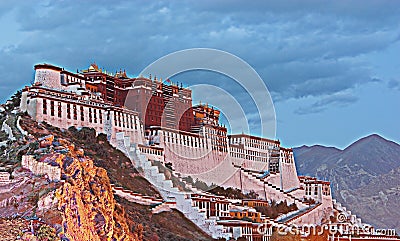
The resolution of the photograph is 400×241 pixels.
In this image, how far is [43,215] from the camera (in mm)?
46219

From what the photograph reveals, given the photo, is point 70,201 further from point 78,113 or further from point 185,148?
point 185,148

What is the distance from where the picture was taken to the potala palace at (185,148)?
71.4 meters

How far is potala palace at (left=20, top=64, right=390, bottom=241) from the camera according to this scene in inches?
2813

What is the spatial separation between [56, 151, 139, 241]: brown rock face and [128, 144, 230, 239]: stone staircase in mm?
15879

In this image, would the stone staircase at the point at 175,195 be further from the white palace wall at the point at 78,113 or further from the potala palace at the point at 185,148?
the white palace wall at the point at 78,113

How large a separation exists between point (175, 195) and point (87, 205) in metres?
22.6

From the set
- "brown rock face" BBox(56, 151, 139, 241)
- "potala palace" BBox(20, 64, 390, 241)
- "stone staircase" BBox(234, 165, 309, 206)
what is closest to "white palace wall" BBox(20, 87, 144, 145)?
"potala palace" BBox(20, 64, 390, 241)

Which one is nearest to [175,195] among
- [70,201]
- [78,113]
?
[78,113]

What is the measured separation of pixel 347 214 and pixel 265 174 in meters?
13.5

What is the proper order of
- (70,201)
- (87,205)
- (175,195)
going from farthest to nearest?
(175,195) < (87,205) < (70,201)

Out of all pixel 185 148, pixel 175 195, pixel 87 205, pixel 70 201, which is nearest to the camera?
pixel 70 201

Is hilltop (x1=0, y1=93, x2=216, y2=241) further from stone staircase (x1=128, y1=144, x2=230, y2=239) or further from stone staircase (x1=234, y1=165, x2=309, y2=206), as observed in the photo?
stone staircase (x1=234, y1=165, x2=309, y2=206)

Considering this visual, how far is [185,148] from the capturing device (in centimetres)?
8475

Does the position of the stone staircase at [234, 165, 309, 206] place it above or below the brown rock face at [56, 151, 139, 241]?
above
